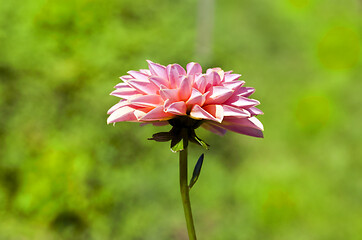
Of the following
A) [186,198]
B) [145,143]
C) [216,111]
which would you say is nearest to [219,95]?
[216,111]

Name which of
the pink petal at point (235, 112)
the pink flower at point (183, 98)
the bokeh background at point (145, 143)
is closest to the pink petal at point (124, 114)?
the pink flower at point (183, 98)

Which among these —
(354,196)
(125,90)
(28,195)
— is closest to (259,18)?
(354,196)

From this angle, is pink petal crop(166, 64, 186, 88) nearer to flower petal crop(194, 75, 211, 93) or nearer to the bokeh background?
flower petal crop(194, 75, 211, 93)

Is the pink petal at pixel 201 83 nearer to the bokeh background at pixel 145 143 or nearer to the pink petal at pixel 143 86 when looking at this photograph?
the pink petal at pixel 143 86

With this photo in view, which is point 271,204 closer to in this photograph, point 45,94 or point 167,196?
point 167,196

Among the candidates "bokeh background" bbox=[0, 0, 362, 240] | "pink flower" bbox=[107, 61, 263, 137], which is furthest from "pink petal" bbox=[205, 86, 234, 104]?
"bokeh background" bbox=[0, 0, 362, 240]

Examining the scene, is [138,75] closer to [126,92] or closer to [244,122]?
[126,92]
